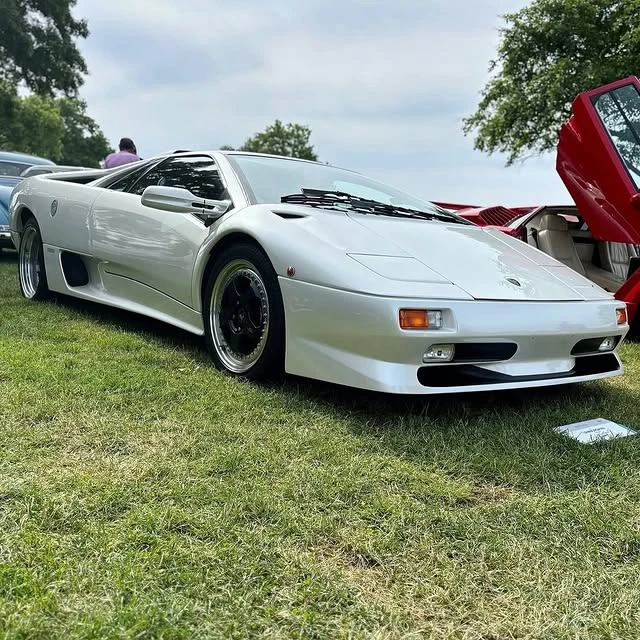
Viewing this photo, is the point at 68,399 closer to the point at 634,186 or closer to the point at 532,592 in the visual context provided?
the point at 532,592

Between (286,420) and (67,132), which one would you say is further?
(67,132)

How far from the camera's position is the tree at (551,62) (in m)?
13.2

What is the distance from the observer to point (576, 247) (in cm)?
567

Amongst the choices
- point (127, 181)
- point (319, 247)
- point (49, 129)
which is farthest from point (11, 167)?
point (49, 129)

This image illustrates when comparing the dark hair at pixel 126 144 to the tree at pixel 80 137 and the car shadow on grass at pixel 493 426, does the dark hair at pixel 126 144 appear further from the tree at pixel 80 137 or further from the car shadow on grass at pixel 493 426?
the tree at pixel 80 137

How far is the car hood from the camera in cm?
268

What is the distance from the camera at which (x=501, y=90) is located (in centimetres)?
1574

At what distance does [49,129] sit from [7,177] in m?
43.9

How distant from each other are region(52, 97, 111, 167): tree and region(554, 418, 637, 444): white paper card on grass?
63.2 metres

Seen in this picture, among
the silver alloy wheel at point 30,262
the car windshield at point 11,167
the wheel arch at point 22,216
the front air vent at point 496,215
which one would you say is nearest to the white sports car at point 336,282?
the silver alloy wheel at point 30,262

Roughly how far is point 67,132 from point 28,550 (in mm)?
67466

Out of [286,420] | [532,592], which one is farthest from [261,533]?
[286,420]

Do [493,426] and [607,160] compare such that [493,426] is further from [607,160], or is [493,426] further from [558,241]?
[558,241]

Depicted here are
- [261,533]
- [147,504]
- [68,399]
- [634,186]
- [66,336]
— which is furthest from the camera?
[634,186]
